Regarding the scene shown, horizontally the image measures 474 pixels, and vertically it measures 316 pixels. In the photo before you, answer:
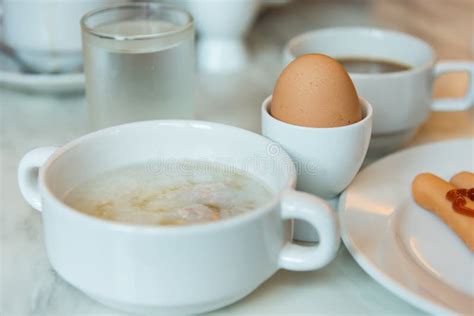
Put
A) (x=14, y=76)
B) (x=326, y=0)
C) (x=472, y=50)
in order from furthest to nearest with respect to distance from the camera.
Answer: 1. (x=326, y=0)
2. (x=472, y=50)
3. (x=14, y=76)

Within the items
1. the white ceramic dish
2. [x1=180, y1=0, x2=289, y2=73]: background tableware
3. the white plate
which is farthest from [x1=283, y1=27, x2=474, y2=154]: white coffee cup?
the white ceramic dish

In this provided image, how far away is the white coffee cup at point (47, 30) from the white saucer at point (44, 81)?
3 centimetres

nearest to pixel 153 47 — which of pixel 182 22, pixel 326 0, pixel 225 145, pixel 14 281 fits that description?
pixel 182 22

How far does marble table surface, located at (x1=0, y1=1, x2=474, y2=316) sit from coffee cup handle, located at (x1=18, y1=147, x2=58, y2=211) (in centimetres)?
6

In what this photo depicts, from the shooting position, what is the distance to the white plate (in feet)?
1.95

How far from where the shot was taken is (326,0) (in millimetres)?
1592

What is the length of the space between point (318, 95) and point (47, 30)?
0.51 m

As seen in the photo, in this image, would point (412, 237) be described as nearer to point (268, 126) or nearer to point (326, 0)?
point (268, 126)

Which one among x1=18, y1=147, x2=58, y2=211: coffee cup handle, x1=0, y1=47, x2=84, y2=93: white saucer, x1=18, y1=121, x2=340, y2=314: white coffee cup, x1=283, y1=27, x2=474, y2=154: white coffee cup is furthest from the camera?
x1=0, y1=47, x2=84, y2=93: white saucer

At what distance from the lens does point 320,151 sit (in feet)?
2.23

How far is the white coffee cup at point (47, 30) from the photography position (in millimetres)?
1022

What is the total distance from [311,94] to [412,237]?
174 mm

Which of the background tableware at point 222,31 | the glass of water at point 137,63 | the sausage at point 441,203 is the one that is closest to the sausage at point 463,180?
the sausage at point 441,203

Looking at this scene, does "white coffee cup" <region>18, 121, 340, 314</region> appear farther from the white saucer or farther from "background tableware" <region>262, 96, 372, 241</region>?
the white saucer
